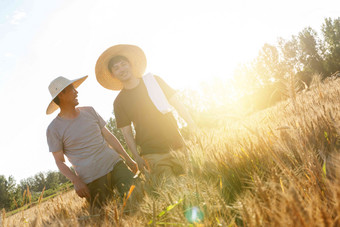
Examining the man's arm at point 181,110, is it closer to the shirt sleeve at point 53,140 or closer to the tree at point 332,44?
the shirt sleeve at point 53,140

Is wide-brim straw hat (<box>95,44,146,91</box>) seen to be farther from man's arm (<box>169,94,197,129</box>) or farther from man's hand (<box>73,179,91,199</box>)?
man's hand (<box>73,179,91,199</box>)

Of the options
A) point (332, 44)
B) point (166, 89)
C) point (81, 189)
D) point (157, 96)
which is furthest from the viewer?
point (332, 44)

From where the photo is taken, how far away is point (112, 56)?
423 centimetres

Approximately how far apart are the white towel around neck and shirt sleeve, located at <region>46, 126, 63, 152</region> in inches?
66.5

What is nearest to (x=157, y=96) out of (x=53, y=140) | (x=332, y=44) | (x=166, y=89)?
(x=166, y=89)

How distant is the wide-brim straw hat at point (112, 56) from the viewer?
4172mm

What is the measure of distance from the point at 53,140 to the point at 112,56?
199 centimetres

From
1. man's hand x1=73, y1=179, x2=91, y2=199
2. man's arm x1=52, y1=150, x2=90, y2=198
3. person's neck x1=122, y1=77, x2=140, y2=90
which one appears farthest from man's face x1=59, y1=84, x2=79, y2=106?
man's hand x1=73, y1=179, x2=91, y2=199

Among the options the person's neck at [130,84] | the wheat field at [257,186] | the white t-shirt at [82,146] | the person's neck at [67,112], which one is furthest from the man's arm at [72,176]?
the person's neck at [130,84]

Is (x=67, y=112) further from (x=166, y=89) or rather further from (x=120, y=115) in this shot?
(x=166, y=89)

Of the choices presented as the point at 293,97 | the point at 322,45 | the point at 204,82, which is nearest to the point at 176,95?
the point at 293,97

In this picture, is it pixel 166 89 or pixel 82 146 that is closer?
pixel 82 146

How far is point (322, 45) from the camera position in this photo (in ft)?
132

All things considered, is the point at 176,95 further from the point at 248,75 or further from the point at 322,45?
the point at 322,45
